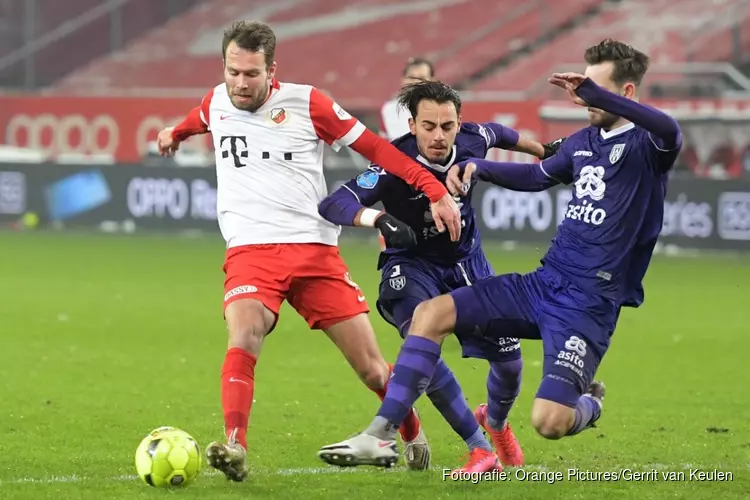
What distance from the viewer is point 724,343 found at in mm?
11992

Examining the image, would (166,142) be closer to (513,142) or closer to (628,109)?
(513,142)

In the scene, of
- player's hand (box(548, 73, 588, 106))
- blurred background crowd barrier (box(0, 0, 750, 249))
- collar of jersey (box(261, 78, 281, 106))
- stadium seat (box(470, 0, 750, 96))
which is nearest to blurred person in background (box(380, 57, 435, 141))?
collar of jersey (box(261, 78, 281, 106))

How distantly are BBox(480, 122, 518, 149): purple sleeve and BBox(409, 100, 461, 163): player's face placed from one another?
42 cm

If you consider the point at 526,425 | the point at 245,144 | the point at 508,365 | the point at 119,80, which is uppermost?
the point at 119,80

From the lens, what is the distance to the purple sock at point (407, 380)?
5.92 meters

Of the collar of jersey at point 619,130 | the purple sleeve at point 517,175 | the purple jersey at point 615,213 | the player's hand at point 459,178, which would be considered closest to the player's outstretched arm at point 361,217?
the player's hand at point 459,178

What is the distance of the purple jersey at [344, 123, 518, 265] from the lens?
22.0 feet

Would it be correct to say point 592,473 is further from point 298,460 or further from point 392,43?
point 392,43

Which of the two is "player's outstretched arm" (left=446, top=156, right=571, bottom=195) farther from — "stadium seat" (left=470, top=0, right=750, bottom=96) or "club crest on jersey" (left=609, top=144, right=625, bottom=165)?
"stadium seat" (left=470, top=0, right=750, bottom=96)

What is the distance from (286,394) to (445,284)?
2.65 m

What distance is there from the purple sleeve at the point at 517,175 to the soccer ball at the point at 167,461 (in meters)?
1.88

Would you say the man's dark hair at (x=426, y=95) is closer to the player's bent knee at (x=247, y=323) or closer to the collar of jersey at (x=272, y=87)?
the collar of jersey at (x=272, y=87)

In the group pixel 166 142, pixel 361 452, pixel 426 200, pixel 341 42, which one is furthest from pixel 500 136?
pixel 341 42

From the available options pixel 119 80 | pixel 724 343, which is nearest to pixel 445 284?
pixel 724 343
